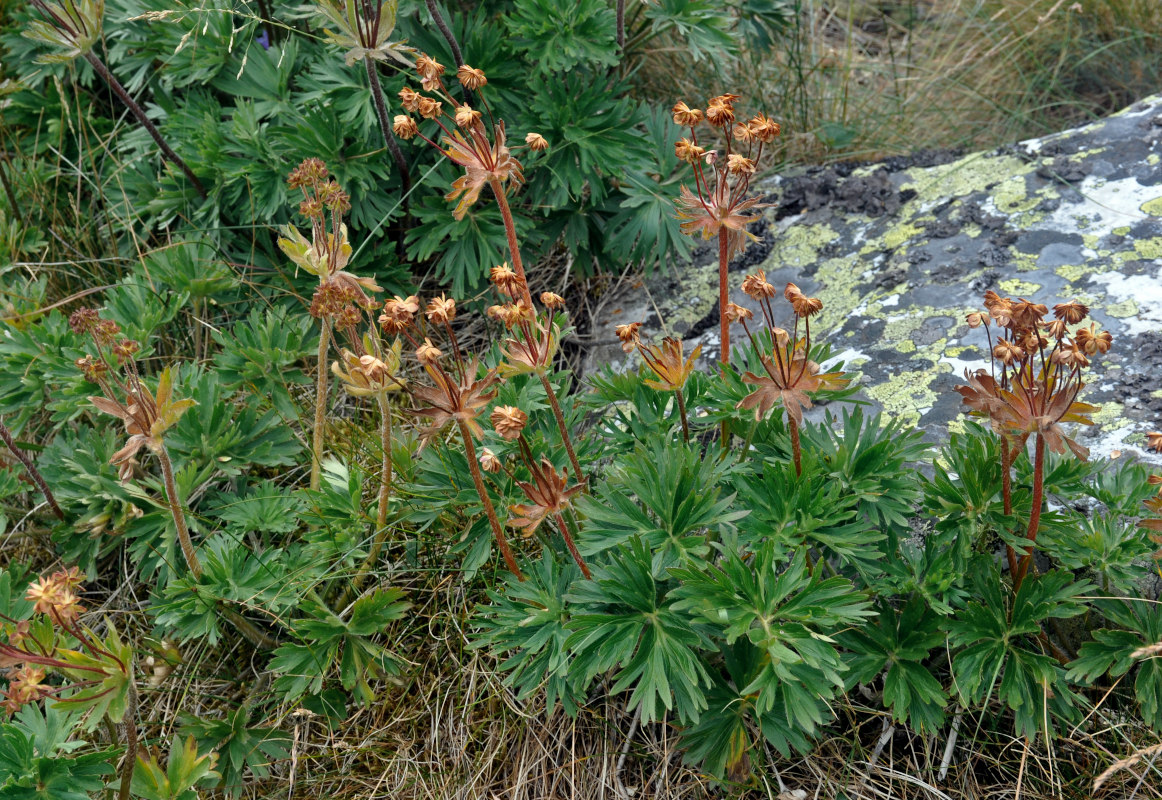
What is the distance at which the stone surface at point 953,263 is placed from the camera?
271 cm

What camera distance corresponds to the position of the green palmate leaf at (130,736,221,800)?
212 centimetres

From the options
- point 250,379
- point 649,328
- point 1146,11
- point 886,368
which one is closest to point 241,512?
point 250,379

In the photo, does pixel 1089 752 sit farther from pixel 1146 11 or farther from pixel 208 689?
pixel 1146 11

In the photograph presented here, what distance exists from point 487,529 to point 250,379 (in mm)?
1064

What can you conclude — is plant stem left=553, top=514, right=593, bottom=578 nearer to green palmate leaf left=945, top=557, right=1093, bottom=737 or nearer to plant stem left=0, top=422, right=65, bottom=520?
green palmate leaf left=945, top=557, right=1093, bottom=737

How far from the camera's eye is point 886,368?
9.35ft

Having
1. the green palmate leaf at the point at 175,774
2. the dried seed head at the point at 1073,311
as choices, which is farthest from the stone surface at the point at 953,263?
the green palmate leaf at the point at 175,774

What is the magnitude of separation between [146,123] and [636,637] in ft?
8.29

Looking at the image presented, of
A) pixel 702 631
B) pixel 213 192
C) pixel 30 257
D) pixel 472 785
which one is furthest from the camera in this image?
pixel 30 257

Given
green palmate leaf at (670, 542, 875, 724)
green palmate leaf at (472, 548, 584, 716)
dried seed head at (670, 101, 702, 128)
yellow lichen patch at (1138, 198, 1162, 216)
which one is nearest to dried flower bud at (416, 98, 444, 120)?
dried seed head at (670, 101, 702, 128)

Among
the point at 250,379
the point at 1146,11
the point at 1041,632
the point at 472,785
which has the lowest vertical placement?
the point at 472,785

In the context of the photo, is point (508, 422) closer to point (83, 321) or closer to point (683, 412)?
point (683, 412)

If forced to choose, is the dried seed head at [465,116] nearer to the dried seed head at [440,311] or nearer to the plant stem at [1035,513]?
the dried seed head at [440,311]

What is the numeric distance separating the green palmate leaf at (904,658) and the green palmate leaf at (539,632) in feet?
2.21
